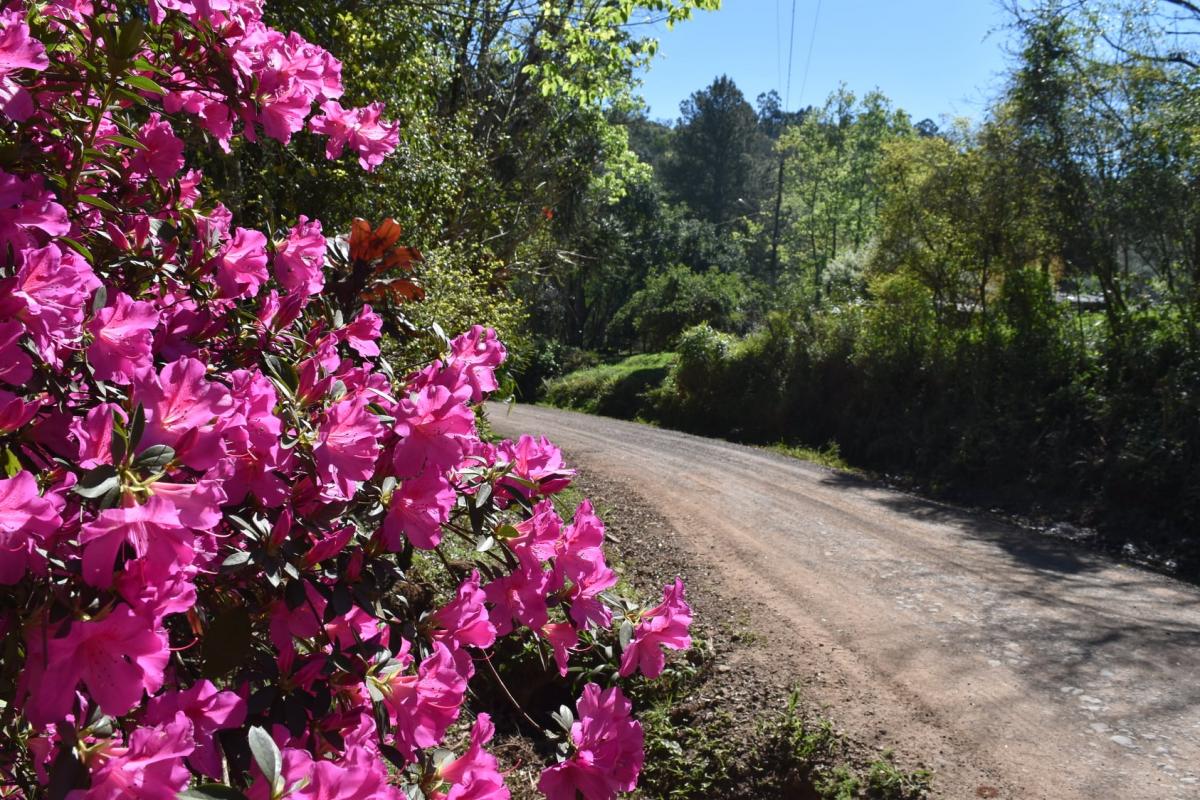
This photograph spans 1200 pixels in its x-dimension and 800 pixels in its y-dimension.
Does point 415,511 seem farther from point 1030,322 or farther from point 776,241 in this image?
point 776,241

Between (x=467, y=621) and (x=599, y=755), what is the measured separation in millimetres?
292

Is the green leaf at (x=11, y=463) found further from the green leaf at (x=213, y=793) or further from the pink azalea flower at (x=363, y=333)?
the pink azalea flower at (x=363, y=333)

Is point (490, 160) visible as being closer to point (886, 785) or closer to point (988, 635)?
point (988, 635)

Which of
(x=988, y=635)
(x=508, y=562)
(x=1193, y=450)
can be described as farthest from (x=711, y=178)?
(x=508, y=562)

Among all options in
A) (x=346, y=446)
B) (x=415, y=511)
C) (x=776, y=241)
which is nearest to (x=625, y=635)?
(x=415, y=511)

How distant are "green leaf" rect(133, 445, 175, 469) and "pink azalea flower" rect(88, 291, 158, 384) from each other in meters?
0.29

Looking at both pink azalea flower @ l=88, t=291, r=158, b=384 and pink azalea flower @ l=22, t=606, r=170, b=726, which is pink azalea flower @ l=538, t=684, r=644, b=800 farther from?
pink azalea flower @ l=88, t=291, r=158, b=384

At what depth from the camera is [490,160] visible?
12.6 m

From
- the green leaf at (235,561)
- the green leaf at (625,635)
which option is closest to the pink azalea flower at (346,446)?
the green leaf at (235,561)

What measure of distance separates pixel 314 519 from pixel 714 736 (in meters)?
3.46

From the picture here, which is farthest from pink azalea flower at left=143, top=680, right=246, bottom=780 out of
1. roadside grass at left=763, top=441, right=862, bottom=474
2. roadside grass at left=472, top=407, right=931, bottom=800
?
roadside grass at left=763, top=441, right=862, bottom=474

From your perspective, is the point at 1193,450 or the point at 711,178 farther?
the point at 711,178

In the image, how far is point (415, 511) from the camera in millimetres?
1319

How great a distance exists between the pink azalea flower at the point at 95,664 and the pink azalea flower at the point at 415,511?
1.32 ft
